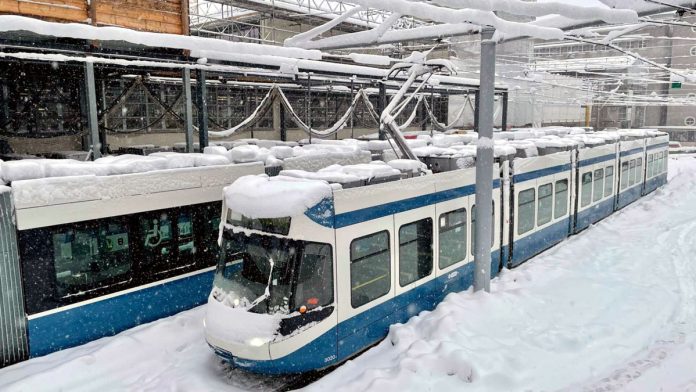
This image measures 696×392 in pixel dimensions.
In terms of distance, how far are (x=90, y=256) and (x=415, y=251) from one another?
4889mm

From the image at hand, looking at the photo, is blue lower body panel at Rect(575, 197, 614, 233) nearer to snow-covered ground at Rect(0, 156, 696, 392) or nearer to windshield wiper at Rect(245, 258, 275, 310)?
snow-covered ground at Rect(0, 156, 696, 392)

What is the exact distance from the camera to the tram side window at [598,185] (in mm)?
15123

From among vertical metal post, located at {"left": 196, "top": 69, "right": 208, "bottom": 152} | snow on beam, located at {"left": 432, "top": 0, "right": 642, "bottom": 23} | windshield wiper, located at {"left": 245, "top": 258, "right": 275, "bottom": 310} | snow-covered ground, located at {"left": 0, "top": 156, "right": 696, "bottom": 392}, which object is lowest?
snow-covered ground, located at {"left": 0, "top": 156, "right": 696, "bottom": 392}

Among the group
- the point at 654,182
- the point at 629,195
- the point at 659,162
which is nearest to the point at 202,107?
the point at 629,195

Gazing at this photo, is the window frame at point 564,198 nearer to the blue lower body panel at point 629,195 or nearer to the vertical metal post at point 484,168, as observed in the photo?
the vertical metal post at point 484,168

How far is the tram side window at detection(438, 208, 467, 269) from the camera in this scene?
862 centimetres

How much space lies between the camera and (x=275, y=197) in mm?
6445

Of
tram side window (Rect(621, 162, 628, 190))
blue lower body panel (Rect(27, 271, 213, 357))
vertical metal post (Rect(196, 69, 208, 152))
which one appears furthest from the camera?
tram side window (Rect(621, 162, 628, 190))

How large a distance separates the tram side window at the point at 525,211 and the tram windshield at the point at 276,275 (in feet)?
19.9

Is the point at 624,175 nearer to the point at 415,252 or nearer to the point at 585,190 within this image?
the point at 585,190

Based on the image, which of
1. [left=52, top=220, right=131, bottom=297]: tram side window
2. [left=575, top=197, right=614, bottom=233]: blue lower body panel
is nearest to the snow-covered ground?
[left=52, top=220, right=131, bottom=297]: tram side window

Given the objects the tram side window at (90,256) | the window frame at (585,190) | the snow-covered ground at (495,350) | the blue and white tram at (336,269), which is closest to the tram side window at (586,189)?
the window frame at (585,190)

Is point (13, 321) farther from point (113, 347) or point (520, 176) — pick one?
point (520, 176)

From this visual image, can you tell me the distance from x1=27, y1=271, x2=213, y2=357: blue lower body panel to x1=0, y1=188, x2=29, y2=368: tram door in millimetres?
168
